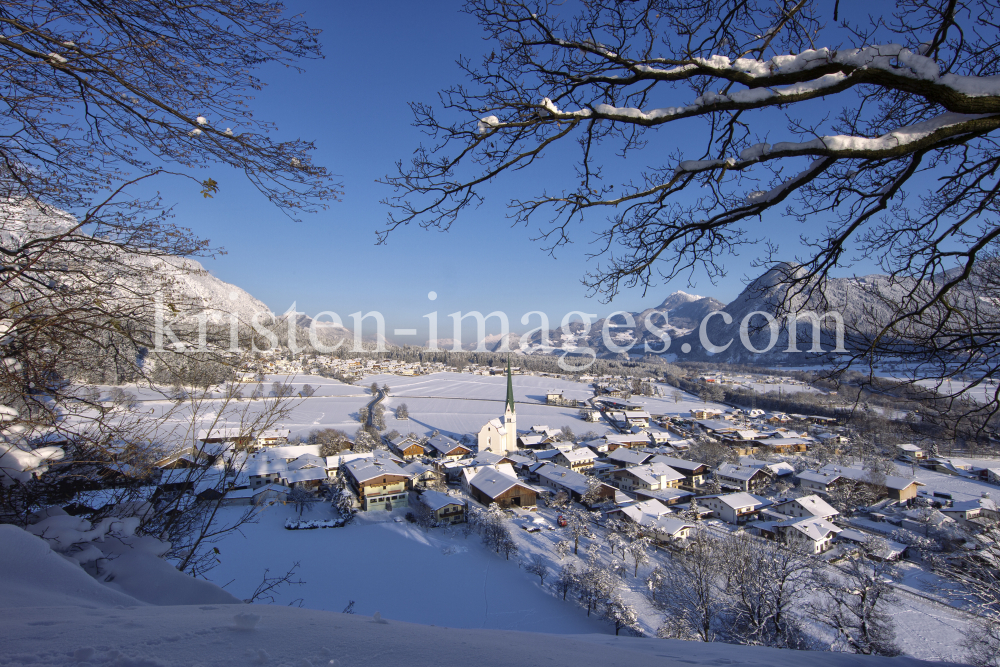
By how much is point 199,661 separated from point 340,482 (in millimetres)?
18120

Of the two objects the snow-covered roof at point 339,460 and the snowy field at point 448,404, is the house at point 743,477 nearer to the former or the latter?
the snowy field at point 448,404

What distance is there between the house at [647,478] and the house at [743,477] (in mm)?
2064

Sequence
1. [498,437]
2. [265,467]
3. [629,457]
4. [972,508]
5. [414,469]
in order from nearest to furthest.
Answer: [972,508] < [265,467] < [414,469] < [629,457] < [498,437]

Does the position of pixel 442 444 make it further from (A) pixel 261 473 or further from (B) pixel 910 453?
(B) pixel 910 453

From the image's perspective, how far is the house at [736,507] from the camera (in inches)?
660

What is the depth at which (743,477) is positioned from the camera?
2188 cm

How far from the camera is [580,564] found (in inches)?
455

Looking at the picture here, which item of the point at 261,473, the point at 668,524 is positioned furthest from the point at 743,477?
the point at 261,473

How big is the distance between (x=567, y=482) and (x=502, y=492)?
4745 millimetres

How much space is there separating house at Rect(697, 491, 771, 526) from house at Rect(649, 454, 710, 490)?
4.19 m

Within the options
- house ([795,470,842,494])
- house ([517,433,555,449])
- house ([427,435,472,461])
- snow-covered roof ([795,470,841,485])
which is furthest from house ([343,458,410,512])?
snow-covered roof ([795,470,841,485])

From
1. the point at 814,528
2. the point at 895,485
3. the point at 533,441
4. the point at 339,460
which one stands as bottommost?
the point at 533,441

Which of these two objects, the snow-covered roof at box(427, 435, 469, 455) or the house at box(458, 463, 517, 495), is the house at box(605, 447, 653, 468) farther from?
the snow-covered roof at box(427, 435, 469, 455)

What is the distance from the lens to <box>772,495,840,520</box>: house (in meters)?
16.0
